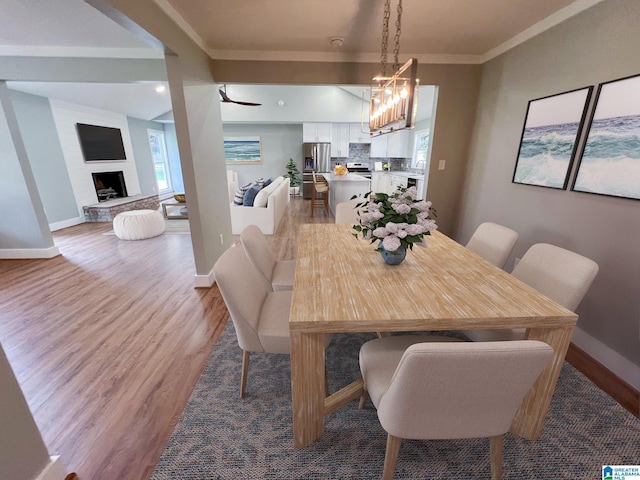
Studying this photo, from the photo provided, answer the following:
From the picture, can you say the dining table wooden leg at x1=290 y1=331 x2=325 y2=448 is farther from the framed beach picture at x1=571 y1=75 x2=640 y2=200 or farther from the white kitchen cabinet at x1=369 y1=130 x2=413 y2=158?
the white kitchen cabinet at x1=369 y1=130 x2=413 y2=158

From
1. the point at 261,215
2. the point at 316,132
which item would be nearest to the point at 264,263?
the point at 261,215

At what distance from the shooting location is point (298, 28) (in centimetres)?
236

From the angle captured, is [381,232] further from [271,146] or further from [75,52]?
[271,146]

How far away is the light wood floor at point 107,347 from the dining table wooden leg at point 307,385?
688mm

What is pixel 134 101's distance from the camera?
573 centimetres

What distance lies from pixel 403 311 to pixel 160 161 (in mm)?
9347

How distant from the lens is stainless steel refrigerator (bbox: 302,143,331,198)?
7715 millimetres

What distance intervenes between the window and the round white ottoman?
161 inches

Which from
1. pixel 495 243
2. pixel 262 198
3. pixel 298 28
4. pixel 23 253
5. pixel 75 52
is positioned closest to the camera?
pixel 495 243

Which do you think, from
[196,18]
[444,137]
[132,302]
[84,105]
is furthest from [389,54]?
[84,105]

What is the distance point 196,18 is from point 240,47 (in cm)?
66

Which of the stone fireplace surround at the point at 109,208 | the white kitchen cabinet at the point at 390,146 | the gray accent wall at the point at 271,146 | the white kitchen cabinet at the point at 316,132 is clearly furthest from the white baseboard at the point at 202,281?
the white kitchen cabinet at the point at 390,146

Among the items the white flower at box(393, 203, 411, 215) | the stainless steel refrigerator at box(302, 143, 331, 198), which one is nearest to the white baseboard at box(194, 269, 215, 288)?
the white flower at box(393, 203, 411, 215)

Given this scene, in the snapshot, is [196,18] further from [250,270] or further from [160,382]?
[160,382]
